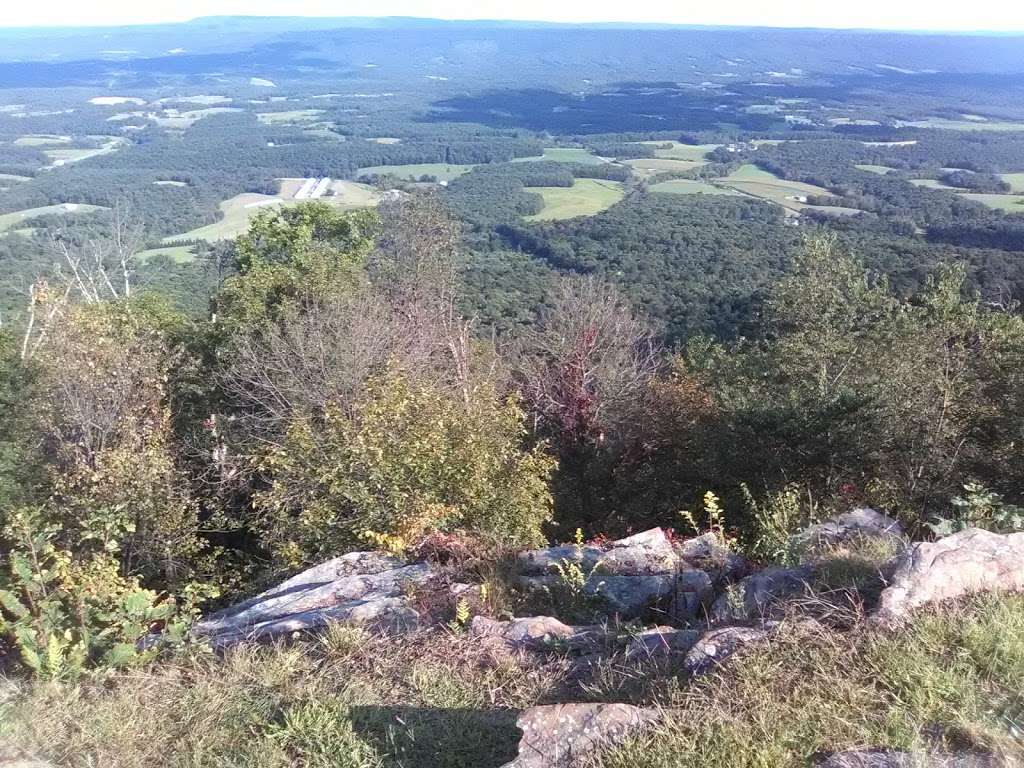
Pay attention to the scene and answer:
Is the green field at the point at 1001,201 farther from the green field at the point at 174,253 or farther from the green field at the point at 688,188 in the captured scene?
the green field at the point at 174,253

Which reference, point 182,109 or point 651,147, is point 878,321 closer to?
point 651,147

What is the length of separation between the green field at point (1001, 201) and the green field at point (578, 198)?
35083mm

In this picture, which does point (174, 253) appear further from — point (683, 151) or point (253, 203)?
point (683, 151)

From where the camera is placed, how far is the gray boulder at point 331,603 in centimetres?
553

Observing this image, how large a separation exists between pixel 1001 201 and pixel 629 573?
8271cm

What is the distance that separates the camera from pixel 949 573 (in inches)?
164

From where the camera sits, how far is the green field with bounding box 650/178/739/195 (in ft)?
262

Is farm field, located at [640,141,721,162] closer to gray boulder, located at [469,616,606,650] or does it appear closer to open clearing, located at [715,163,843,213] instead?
open clearing, located at [715,163,843,213]

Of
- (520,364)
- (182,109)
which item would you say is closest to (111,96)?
(182,109)

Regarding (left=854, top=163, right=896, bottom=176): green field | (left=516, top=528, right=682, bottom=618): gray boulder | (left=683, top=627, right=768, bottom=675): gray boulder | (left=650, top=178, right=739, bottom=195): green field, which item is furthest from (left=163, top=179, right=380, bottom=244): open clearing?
(left=854, top=163, right=896, bottom=176): green field

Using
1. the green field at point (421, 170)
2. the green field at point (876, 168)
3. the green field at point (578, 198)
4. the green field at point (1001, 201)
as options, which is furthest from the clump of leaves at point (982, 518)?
the green field at point (876, 168)

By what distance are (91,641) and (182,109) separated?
173m

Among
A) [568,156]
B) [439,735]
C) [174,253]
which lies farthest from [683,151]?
[439,735]

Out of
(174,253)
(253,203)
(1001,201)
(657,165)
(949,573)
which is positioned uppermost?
(657,165)
